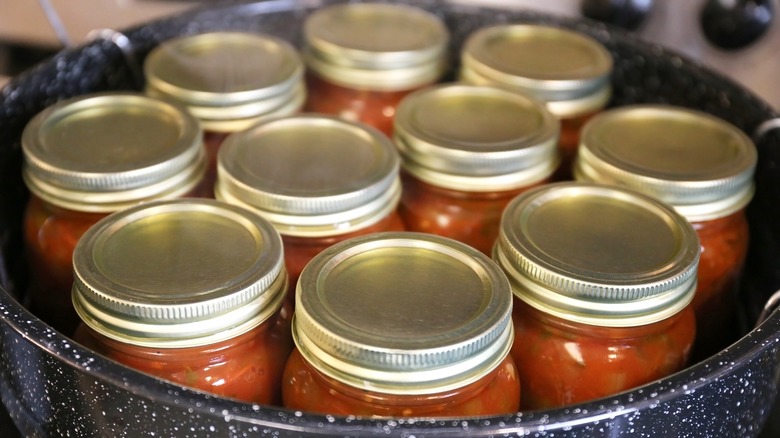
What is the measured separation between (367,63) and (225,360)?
368mm

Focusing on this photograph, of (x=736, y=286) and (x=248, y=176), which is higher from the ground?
(x=248, y=176)

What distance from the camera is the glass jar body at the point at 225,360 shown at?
521mm

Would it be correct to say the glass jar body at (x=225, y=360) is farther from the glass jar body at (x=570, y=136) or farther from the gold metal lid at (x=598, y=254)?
the glass jar body at (x=570, y=136)

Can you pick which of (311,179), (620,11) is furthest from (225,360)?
(620,11)

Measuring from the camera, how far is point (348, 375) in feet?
1.58

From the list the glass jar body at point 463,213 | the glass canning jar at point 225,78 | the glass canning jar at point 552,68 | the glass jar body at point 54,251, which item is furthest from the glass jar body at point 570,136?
the glass jar body at point 54,251

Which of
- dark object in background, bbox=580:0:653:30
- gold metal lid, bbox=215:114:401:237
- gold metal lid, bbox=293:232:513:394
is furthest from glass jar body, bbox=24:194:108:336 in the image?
dark object in background, bbox=580:0:653:30

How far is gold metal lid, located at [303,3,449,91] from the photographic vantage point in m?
0.81

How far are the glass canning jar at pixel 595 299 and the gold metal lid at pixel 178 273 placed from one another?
0.17 meters

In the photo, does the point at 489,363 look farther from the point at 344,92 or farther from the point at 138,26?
the point at 138,26

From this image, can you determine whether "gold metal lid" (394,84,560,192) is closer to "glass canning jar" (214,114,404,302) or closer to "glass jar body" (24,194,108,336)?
"glass canning jar" (214,114,404,302)

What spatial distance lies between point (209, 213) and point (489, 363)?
230 mm

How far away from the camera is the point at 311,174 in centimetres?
65

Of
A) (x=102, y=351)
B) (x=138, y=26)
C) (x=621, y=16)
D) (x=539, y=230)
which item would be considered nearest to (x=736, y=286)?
(x=539, y=230)
